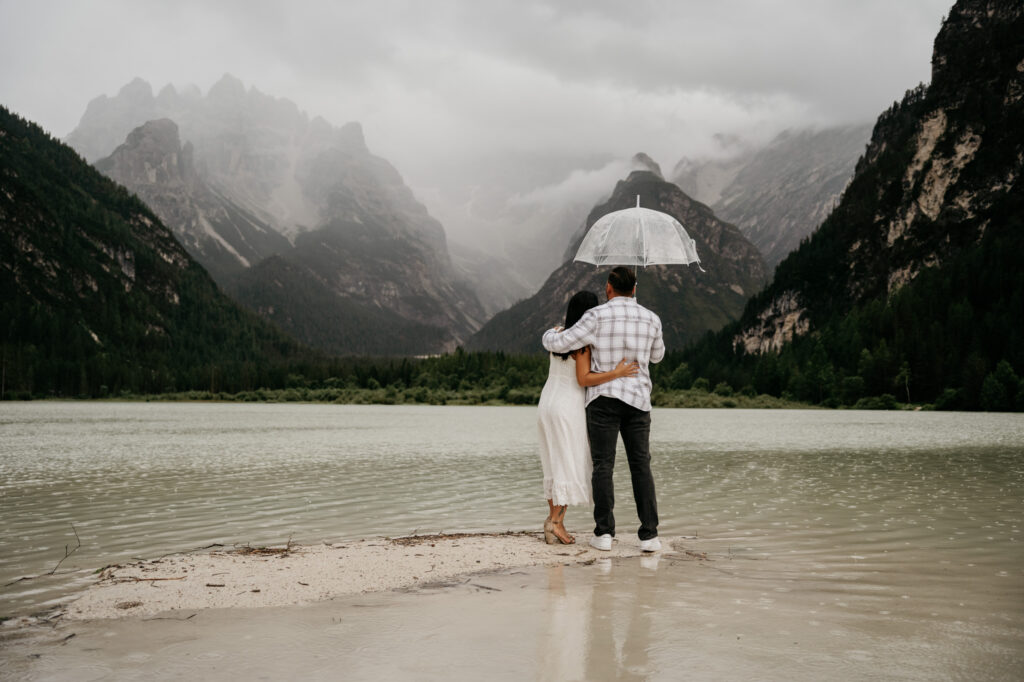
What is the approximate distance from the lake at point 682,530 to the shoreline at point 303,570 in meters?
0.54

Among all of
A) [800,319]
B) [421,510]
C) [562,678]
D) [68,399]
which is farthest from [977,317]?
[68,399]

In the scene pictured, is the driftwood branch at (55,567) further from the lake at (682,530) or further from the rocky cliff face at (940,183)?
the rocky cliff face at (940,183)

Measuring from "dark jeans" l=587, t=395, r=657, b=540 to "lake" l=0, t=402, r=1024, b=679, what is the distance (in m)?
0.98

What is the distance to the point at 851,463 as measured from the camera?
27.4 m

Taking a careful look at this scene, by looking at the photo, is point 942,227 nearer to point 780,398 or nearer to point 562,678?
point 780,398

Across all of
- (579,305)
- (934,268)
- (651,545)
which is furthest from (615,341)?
(934,268)

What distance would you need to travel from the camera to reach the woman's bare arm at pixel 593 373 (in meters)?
10.5

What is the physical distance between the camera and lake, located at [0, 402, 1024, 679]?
6.98 meters

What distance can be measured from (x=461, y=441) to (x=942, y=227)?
144325mm

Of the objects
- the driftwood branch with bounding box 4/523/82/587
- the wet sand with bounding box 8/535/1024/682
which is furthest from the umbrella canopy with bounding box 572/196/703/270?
the driftwood branch with bounding box 4/523/82/587

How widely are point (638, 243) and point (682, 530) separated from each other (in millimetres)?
4871

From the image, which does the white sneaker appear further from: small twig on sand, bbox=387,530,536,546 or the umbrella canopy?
the umbrella canopy

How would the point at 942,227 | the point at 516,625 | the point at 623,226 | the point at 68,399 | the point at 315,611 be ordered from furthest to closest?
the point at 68,399
the point at 942,227
the point at 623,226
the point at 315,611
the point at 516,625

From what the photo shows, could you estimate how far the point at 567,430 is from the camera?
Result: 10898mm
